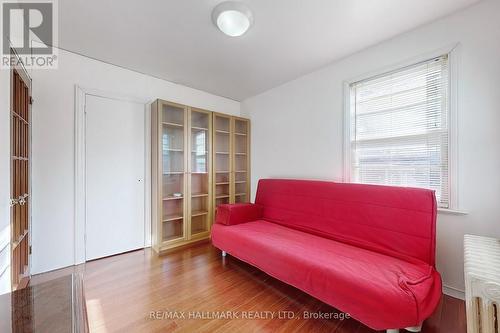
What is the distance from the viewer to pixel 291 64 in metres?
2.61

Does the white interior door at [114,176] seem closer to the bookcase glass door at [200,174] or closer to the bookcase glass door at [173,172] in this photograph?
the bookcase glass door at [173,172]

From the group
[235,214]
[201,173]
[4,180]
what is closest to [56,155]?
[4,180]

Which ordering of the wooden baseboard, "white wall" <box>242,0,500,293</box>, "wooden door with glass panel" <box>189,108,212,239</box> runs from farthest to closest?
"wooden door with glass panel" <box>189,108,212,239</box> < the wooden baseboard < "white wall" <box>242,0,500,293</box>

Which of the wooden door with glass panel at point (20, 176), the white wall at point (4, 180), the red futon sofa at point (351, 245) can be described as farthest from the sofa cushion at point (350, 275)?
the wooden door with glass panel at point (20, 176)

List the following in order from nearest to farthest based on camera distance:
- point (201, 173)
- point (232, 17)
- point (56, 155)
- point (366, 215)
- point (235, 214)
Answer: point (232, 17) < point (366, 215) < point (56, 155) < point (235, 214) < point (201, 173)

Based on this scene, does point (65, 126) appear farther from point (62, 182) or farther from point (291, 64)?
point (291, 64)

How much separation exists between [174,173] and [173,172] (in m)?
0.02

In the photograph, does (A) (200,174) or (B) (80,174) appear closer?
(B) (80,174)

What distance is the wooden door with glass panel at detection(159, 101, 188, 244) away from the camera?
2.92 metres

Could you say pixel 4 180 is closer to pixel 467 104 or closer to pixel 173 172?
pixel 173 172

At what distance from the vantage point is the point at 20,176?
1.85 meters

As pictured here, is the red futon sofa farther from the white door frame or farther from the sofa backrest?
the white door frame

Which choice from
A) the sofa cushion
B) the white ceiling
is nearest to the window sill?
the sofa cushion

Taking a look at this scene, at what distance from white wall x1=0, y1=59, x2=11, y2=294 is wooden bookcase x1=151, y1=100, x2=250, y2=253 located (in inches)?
54.8
